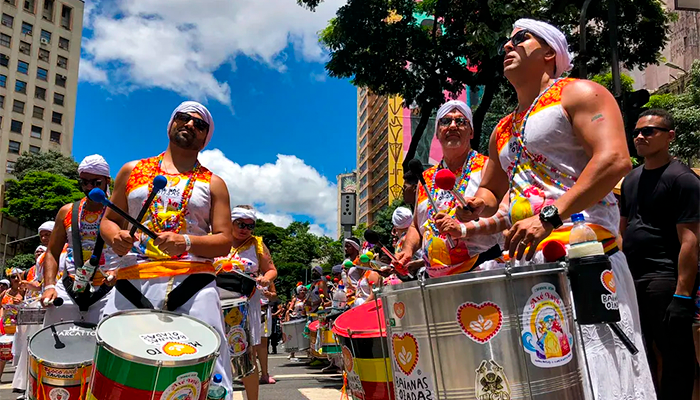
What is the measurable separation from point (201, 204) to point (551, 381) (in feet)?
7.74

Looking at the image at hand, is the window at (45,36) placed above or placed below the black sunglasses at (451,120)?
above

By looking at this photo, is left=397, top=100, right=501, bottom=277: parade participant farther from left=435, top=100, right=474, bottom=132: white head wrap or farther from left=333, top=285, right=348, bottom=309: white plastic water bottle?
left=333, top=285, right=348, bottom=309: white plastic water bottle

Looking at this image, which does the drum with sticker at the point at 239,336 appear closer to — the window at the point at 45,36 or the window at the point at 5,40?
the window at the point at 5,40

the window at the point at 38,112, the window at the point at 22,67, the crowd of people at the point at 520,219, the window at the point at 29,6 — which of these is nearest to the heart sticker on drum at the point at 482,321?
the crowd of people at the point at 520,219

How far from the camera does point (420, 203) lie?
4.08 metres

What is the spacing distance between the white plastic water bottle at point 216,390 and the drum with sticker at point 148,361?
1.48 feet

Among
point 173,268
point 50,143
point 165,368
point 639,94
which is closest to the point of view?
point 165,368

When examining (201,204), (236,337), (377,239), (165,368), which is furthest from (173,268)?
(236,337)

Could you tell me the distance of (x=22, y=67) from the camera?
7206cm

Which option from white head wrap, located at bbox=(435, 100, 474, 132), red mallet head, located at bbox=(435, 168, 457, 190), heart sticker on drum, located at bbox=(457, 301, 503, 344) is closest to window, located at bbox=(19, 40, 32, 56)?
white head wrap, located at bbox=(435, 100, 474, 132)

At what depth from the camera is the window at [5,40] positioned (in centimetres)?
7069

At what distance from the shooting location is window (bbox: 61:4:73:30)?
7819cm

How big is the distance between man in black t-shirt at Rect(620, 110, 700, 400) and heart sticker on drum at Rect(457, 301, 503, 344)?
2.21 meters

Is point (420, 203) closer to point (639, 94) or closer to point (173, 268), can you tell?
point (173, 268)
